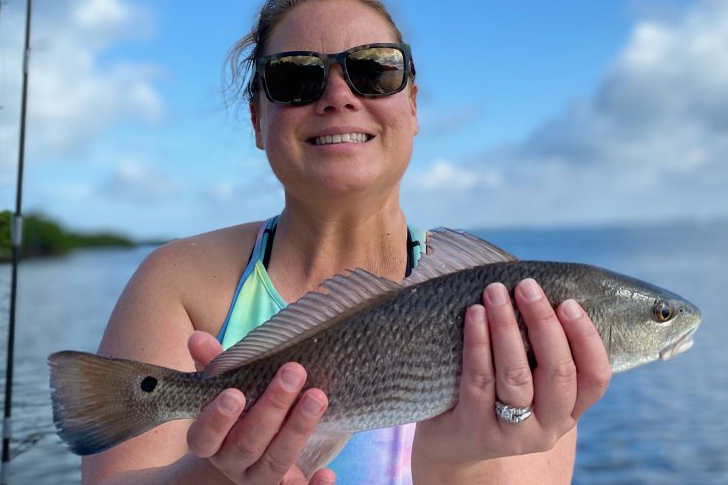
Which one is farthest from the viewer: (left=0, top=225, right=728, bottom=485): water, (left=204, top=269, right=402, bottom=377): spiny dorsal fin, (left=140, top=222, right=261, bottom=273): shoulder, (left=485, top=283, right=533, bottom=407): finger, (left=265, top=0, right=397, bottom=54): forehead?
(left=0, top=225, right=728, bottom=485): water

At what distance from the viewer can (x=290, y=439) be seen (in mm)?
2389

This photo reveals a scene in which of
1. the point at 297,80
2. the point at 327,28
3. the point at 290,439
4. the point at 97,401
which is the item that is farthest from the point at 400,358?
the point at 327,28

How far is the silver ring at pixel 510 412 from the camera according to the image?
8.02 ft

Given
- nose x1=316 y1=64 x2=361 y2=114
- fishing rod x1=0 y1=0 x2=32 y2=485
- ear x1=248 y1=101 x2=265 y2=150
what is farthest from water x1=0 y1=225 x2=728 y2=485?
ear x1=248 y1=101 x2=265 y2=150

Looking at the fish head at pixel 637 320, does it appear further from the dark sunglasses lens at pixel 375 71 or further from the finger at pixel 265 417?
the dark sunglasses lens at pixel 375 71

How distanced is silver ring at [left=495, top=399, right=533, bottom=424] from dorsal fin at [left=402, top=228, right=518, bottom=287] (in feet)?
1.71

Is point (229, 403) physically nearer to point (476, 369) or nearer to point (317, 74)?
point (476, 369)

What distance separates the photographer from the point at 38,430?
446 cm

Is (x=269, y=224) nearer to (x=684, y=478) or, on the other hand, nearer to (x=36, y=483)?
(x=36, y=483)

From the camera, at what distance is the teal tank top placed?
3.23 meters

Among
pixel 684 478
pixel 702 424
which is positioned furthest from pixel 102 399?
pixel 702 424

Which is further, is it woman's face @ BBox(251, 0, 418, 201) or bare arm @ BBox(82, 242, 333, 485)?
woman's face @ BBox(251, 0, 418, 201)

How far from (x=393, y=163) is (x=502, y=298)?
1.11 m

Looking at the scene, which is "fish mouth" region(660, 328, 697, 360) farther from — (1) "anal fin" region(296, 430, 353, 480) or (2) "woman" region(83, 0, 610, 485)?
(1) "anal fin" region(296, 430, 353, 480)
